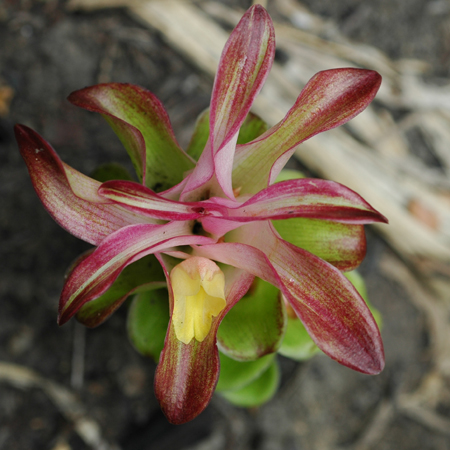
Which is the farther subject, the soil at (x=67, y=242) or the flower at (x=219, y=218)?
the soil at (x=67, y=242)

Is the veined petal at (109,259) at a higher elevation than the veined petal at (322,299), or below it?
below

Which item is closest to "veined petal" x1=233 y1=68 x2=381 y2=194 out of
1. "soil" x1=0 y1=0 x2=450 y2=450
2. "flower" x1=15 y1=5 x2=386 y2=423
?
"flower" x1=15 y1=5 x2=386 y2=423

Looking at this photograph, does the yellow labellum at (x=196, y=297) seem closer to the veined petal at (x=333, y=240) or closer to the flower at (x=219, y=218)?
the flower at (x=219, y=218)

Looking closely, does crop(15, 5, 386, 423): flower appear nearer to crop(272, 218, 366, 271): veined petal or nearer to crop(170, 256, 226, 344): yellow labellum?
crop(170, 256, 226, 344): yellow labellum

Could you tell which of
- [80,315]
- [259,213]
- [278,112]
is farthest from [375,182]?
[80,315]

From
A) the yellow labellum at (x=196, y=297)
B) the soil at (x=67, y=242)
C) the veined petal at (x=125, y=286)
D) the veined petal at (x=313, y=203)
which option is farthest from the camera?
the soil at (x=67, y=242)

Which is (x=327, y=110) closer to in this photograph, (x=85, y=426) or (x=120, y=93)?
(x=120, y=93)

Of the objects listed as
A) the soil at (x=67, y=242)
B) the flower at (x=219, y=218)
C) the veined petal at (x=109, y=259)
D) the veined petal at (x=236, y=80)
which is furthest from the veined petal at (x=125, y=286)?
the soil at (x=67, y=242)

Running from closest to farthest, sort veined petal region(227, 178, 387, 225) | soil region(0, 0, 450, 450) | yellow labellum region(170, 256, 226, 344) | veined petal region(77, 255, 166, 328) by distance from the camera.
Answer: veined petal region(227, 178, 387, 225) → yellow labellum region(170, 256, 226, 344) → veined petal region(77, 255, 166, 328) → soil region(0, 0, 450, 450)

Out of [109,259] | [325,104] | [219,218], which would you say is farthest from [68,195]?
[325,104]
